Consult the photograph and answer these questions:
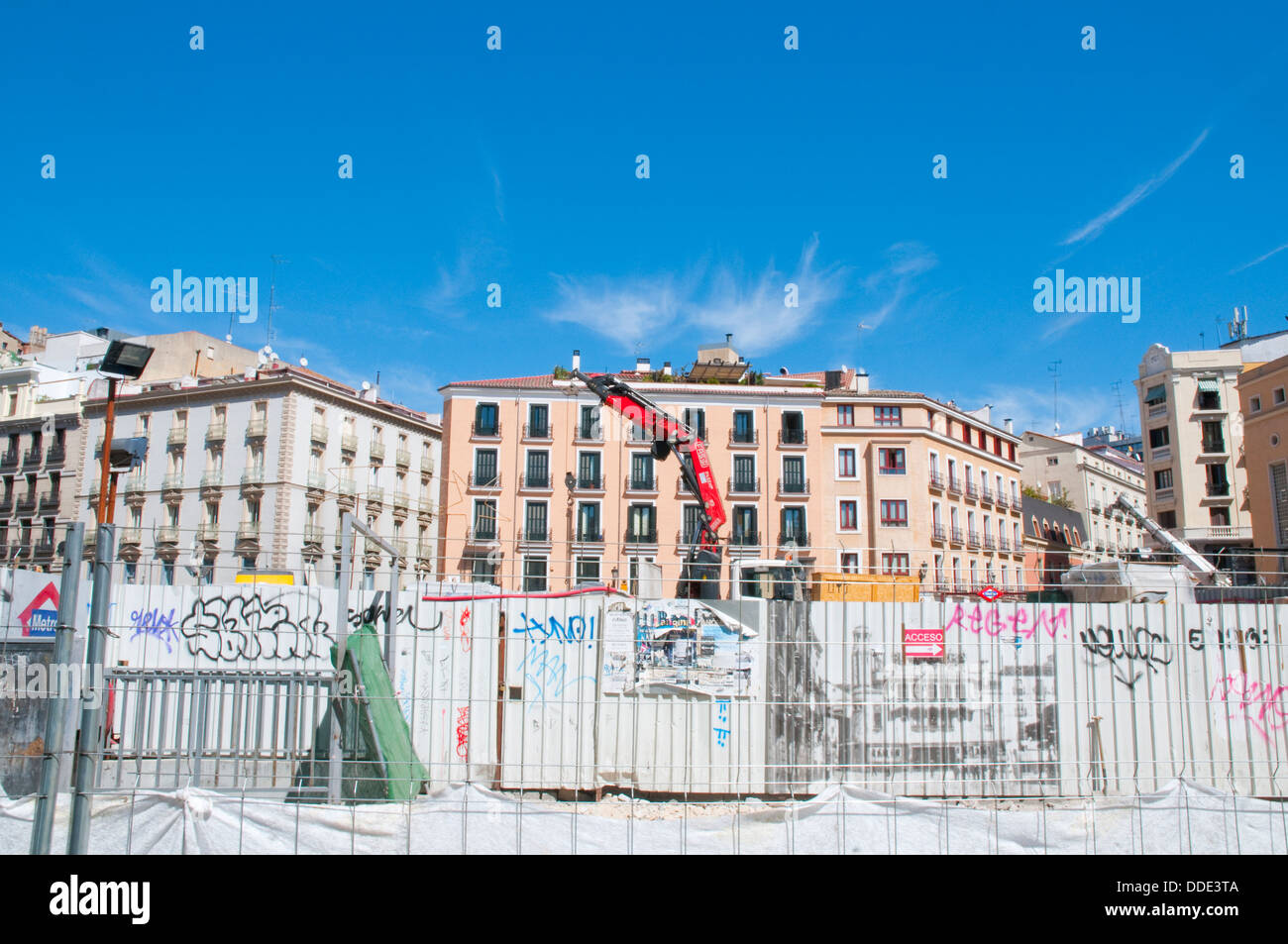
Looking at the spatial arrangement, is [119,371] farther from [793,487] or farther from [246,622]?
[793,487]

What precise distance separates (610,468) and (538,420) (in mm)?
4223

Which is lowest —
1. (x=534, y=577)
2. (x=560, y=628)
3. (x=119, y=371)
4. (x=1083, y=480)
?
(x=560, y=628)

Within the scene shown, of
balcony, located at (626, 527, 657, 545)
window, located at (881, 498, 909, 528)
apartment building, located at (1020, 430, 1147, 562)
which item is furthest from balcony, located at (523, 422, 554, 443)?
apartment building, located at (1020, 430, 1147, 562)

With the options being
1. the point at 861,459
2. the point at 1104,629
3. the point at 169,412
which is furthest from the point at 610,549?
the point at 1104,629

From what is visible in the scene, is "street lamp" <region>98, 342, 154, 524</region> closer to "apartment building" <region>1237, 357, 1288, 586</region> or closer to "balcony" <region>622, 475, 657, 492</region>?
"balcony" <region>622, 475, 657, 492</region>

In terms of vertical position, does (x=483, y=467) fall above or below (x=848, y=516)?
above

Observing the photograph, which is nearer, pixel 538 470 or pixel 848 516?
pixel 538 470

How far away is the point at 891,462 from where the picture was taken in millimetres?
48219

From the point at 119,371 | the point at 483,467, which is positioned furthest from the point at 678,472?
the point at 119,371

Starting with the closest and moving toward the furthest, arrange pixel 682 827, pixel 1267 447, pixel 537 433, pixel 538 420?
pixel 682 827 → pixel 1267 447 → pixel 537 433 → pixel 538 420

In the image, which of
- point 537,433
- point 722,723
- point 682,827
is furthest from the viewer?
point 537,433

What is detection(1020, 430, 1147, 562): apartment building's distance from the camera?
224ft
